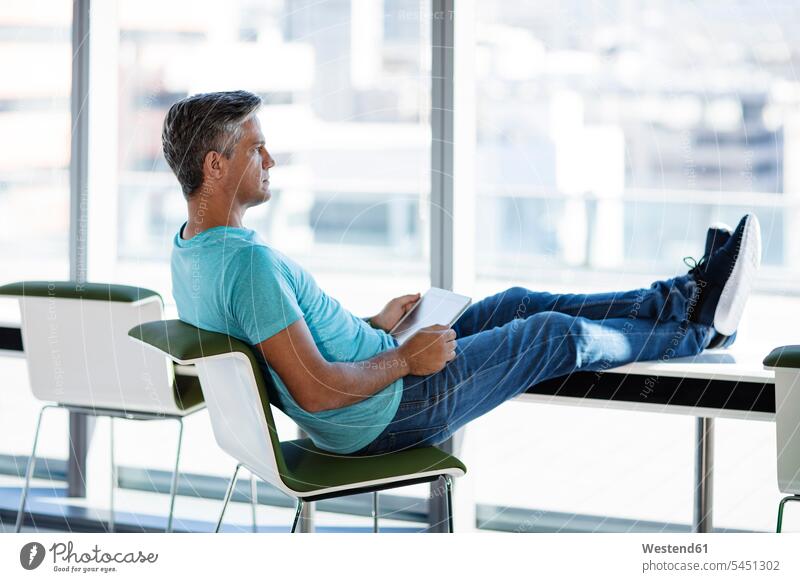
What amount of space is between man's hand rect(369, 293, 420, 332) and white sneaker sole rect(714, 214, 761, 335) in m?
0.63

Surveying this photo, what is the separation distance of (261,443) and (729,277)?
0.96 m

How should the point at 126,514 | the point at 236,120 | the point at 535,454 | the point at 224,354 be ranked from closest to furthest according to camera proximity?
the point at 224,354, the point at 236,120, the point at 126,514, the point at 535,454

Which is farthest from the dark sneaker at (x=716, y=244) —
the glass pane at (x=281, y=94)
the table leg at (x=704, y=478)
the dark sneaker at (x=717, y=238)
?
the glass pane at (x=281, y=94)

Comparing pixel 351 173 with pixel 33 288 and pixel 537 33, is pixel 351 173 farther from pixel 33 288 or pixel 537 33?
pixel 33 288

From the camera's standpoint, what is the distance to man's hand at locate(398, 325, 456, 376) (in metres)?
1.85

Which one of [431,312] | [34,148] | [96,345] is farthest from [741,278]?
[34,148]

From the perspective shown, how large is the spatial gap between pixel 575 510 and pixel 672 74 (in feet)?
5.35

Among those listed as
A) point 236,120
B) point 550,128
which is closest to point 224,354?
point 236,120

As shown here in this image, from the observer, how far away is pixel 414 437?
1874 mm

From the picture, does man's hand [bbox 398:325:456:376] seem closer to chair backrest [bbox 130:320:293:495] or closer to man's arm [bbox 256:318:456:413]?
man's arm [bbox 256:318:456:413]

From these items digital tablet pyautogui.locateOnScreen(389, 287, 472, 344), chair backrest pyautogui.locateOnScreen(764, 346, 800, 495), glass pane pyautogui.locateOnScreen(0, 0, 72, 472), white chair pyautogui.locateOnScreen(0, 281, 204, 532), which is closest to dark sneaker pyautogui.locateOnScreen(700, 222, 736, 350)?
chair backrest pyautogui.locateOnScreen(764, 346, 800, 495)
